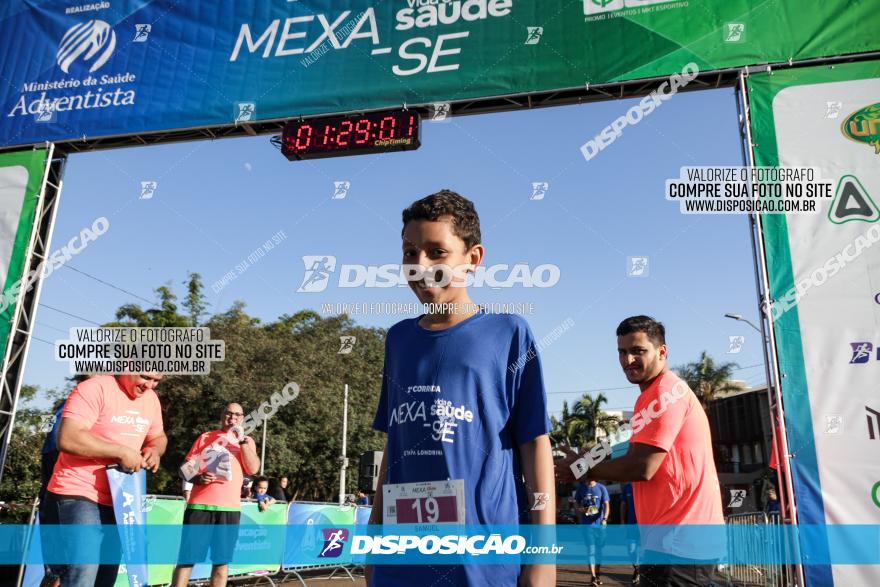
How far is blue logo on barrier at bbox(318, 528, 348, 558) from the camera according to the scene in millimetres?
10562

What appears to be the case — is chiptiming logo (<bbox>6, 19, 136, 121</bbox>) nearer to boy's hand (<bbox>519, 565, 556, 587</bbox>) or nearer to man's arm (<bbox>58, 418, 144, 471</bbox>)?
man's arm (<bbox>58, 418, 144, 471</bbox>)

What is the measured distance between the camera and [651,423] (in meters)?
3.23

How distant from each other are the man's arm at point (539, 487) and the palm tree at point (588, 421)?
49.0m

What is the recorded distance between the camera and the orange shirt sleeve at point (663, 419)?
3193mm

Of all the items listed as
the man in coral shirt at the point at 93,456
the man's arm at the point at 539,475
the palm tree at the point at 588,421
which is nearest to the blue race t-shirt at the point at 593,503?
the man in coral shirt at the point at 93,456

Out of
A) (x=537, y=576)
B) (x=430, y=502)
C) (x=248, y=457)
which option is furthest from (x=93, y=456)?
(x=537, y=576)

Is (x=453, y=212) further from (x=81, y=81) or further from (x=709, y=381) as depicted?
(x=709, y=381)

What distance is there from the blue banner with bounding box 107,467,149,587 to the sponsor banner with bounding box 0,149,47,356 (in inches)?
140

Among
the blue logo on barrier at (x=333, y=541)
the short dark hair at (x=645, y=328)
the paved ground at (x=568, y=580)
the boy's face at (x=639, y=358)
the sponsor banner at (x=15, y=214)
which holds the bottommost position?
the paved ground at (x=568, y=580)

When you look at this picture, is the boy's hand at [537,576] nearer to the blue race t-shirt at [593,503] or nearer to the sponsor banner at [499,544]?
the sponsor banner at [499,544]

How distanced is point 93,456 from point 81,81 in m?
6.50

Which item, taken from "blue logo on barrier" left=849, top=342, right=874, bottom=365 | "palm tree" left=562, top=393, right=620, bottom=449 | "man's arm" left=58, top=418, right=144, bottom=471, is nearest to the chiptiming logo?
"man's arm" left=58, top=418, right=144, bottom=471

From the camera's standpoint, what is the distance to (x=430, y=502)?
195 centimetres

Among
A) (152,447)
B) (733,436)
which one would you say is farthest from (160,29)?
(733,436)
